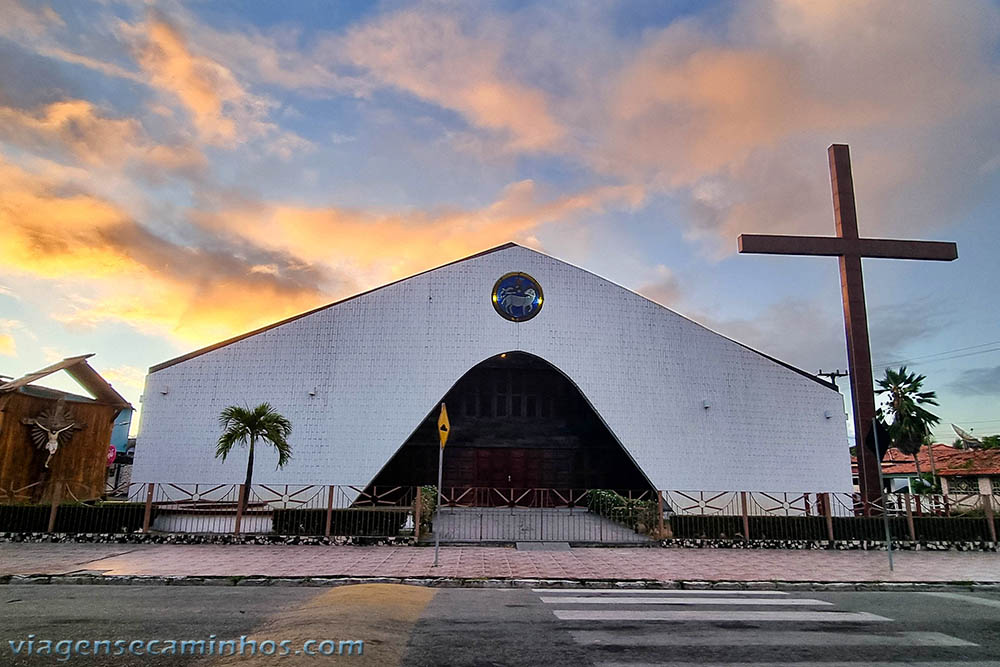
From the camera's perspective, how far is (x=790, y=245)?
942 inches

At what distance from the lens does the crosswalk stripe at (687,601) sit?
8.86 meters

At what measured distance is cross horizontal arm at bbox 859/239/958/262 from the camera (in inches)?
958

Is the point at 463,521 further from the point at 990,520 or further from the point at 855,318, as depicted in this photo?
the point at 855,318

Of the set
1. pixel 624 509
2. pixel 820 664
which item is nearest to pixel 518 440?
pixel 624 509

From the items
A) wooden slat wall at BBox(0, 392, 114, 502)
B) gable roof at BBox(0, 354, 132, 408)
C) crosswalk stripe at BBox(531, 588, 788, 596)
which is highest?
gable roof at BBox(0, 354, 132, 408)

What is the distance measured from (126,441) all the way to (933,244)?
50.6 m

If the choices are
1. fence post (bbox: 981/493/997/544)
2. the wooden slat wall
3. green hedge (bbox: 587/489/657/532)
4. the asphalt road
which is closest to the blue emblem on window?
green hedge (bbox: 587/489/657/532)

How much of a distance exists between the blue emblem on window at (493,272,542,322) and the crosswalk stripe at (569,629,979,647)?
1972cm

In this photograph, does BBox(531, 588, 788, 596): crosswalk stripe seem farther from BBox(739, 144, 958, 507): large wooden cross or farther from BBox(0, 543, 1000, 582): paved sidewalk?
BBox(739, 144, 958, 507): large wooden cross

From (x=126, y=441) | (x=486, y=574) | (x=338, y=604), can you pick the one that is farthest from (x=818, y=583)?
(x=126, y=441)

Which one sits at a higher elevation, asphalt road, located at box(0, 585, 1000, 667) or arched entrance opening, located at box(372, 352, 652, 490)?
arched entrance opening, located at box(372, 352, 652, 490)

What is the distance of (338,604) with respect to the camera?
7.57 meters

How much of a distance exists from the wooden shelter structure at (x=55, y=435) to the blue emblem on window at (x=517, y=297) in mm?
15260

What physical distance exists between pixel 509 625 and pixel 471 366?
60.6 ft
